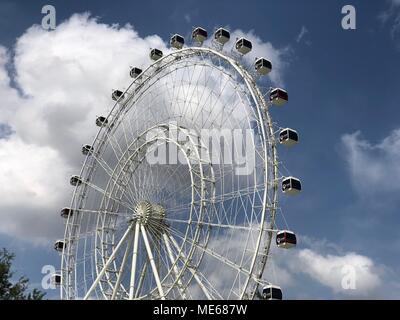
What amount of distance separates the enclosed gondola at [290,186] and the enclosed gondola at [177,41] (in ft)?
54.2

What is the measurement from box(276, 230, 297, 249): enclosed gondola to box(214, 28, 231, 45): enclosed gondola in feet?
47.5

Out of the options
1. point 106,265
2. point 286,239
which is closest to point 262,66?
point 286,239

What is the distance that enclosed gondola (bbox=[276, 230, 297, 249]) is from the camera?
92.0 ft

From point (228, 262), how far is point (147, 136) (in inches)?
506

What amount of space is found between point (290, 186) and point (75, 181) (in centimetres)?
2389

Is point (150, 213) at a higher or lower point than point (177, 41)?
lower

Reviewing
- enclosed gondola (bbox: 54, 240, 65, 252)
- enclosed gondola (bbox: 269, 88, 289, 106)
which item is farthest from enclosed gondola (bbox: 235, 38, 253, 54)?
enclosed gondola (bbox: 54, 240, 65, 252)

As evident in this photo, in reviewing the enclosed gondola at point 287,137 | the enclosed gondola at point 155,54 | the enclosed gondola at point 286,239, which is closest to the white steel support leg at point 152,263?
the enclosed gondola at point 286,239

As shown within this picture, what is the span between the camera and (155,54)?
143ft

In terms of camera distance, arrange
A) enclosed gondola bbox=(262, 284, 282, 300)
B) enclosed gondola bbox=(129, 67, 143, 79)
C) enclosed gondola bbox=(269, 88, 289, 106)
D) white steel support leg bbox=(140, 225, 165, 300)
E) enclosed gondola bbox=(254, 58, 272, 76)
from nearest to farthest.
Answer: enclosed gondola bbox=(262, 284, 282, 300) < enclosed gondola bbox=(269, 88, 289, 106) < white steel support leg bbox=(140, 225, 165, 300) < enclosed gondola bbox=(254, 58, 272, 76) < enclosed gondola bbox=(129, 67, 143, 79)

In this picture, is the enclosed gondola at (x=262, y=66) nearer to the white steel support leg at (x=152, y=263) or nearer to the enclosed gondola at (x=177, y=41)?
the enclosed gondola at (x=177, y=41)

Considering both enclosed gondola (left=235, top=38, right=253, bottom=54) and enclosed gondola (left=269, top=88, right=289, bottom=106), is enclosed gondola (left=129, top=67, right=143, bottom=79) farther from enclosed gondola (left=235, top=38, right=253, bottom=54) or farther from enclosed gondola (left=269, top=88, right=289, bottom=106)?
enclosed gondola (left=269, top=88, right=289, bottom=106)

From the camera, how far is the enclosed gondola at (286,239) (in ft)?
92.0

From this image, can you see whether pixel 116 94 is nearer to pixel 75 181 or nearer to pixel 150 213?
pixel 75 181
